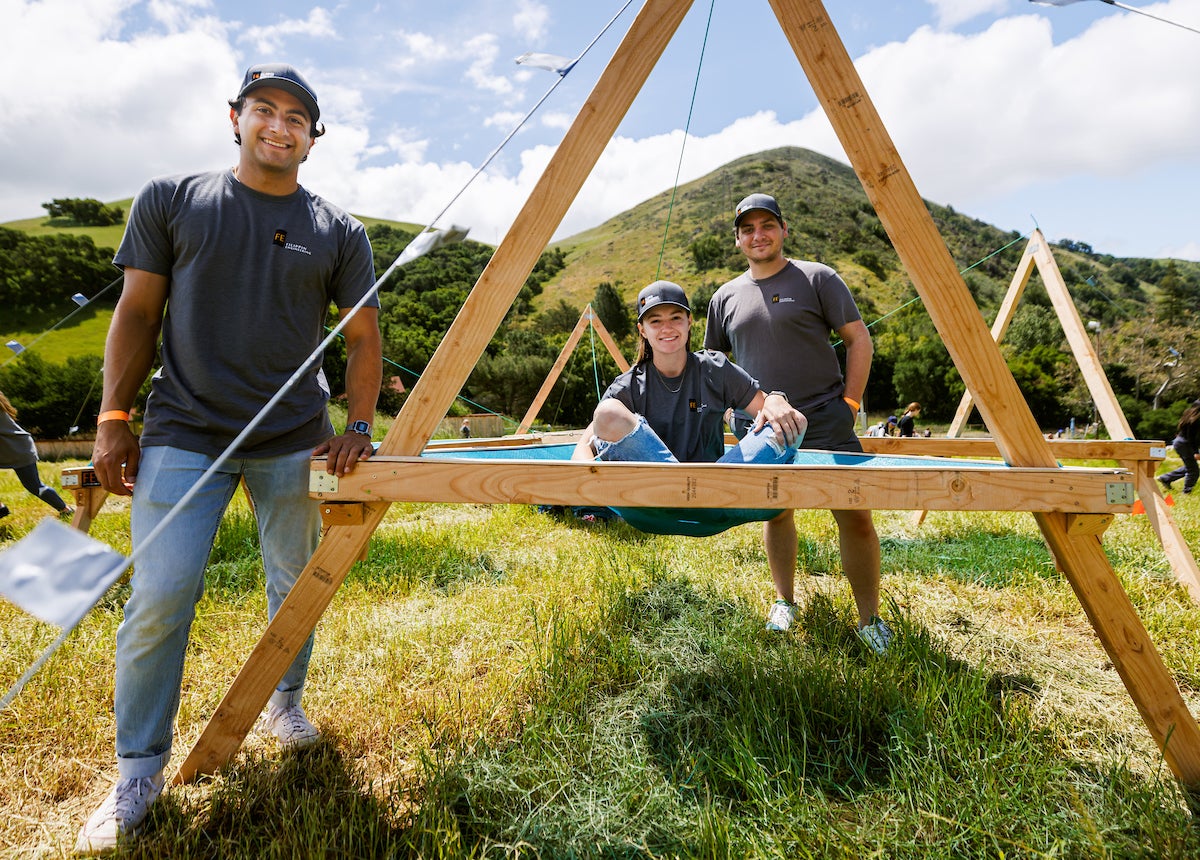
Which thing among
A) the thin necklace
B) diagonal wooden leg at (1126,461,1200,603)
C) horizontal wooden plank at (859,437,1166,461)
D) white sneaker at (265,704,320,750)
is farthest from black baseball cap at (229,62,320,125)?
diagonal wooden leg at (1126,461,1200,603)

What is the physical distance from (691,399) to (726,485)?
1009mm

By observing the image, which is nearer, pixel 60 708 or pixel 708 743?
pixel 708 743

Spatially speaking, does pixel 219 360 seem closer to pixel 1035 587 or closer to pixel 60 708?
pixel 60 708

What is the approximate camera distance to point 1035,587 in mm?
3252

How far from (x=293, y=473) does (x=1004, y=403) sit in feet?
6.47

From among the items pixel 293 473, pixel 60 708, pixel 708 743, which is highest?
pixel 293 473

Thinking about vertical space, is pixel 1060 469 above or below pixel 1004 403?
below

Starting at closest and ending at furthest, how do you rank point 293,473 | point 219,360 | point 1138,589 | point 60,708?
point 219,360 < point 293,473 < point 60,708 < point 1138,589

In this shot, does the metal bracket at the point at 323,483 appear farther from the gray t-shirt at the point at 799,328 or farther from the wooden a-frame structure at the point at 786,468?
the gray t-shirt at the point at 799,328

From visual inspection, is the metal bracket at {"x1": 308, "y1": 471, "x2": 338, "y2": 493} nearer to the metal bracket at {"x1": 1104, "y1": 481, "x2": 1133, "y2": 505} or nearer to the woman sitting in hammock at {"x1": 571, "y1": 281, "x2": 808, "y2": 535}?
the woman sitting in hammock at {"x1": 571, "y1": 281, "x2": 808, "y2": 535}

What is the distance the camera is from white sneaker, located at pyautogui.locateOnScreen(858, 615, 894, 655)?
240 cm

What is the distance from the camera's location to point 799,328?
274 centimetres

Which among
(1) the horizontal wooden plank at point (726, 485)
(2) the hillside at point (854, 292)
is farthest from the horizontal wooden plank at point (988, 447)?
(2) the hillside at point (854, 292)

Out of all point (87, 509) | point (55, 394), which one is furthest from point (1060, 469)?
point (55, 394)
